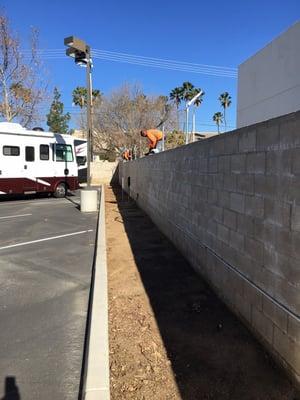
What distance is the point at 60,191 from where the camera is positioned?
75.4ft

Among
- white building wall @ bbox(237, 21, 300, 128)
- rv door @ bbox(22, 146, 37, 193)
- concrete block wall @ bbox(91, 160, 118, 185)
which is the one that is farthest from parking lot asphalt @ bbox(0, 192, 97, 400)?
concrete block wall @ bbox(91, 160, 118, 185)

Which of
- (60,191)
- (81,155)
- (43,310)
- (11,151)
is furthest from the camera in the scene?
(81,155)

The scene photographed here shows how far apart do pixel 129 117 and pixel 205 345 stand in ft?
156

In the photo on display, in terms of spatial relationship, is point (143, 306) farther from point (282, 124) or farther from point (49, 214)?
point (49, 214)

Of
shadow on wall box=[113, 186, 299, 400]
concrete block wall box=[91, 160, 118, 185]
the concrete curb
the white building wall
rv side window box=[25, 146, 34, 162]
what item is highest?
the white building wall

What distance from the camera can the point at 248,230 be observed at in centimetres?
467

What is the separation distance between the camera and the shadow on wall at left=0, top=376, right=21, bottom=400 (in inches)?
136

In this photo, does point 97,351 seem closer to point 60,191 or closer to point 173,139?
point 60,191

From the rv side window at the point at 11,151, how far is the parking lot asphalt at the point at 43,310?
9.20 metres

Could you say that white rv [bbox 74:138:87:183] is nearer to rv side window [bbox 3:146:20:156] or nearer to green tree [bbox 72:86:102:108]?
rv side window [bbox 3:146:20:156]

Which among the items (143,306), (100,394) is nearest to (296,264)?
(100,394)

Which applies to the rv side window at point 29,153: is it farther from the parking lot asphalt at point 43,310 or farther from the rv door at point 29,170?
the parking lot asphalt at point 43,310

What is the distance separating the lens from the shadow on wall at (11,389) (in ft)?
11.3

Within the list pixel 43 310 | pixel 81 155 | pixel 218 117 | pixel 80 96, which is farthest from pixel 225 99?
pixel 43 310
